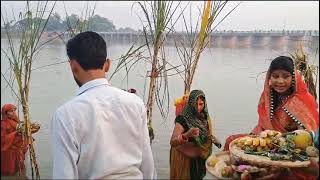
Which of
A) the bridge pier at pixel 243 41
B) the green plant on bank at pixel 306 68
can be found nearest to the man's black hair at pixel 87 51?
the green plant on bank at pixel 306 68

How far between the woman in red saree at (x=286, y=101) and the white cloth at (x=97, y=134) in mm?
1410

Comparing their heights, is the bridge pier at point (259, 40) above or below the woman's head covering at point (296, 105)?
below

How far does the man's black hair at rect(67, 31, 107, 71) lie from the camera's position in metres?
1.52

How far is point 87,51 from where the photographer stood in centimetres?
152

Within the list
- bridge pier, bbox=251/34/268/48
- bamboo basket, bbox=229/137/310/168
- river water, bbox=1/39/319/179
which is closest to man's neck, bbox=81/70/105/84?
bamboo basket, bbox=229/137/310/168

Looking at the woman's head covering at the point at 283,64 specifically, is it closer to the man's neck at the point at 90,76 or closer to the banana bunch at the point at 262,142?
the banana bunch at the point at 262,142

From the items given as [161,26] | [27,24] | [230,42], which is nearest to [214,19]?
[161,26]

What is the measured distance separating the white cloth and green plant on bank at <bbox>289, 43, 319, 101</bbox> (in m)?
2.73

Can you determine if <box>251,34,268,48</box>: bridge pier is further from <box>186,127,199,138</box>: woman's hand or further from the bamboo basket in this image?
the bamboo basket

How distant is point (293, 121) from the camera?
2.73m

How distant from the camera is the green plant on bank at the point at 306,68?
3850 mm

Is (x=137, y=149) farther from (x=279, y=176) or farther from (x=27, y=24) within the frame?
(x=27, y=24)

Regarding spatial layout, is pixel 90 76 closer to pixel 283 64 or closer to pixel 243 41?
pixel 283 64

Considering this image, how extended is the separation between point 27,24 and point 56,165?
2.12 meters
